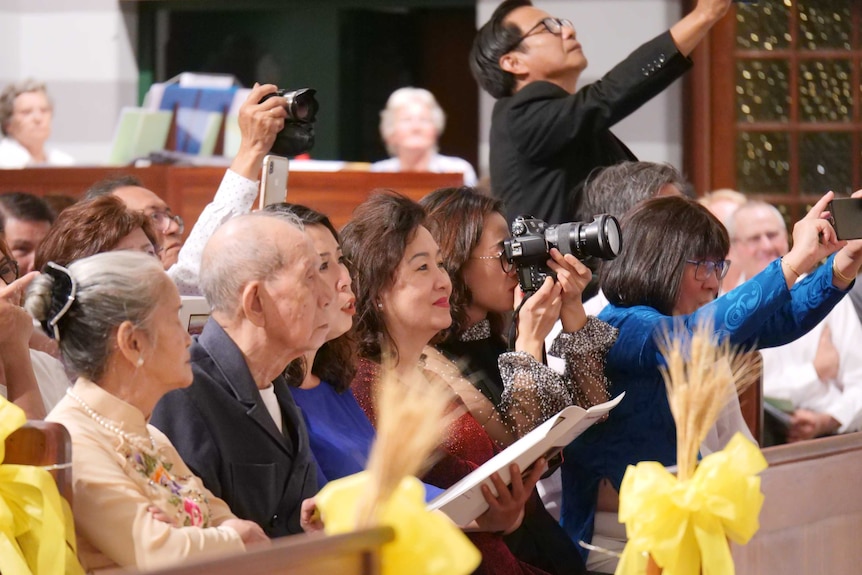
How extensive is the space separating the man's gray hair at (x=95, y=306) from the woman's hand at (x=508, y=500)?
66cm

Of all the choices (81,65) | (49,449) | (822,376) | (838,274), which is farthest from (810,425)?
(81,65)

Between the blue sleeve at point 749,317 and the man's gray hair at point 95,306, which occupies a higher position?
the man's gray hair at point 95,306

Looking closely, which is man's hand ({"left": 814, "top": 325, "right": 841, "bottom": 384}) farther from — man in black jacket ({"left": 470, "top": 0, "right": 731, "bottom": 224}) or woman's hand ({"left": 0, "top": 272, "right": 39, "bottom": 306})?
woman's hand ({"left": 0, "top": 272, "right": 39, "bottom": 306})

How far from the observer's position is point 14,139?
19.5ft

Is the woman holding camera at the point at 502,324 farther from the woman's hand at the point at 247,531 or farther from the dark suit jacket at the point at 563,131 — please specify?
the woman's hand at the point at 247,531

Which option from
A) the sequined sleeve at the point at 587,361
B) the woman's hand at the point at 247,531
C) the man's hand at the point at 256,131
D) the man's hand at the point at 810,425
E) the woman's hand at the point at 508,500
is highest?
the man's hand at the point at 256,131

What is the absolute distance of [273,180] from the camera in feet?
9.18

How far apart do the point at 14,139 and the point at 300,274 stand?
411 centimetres

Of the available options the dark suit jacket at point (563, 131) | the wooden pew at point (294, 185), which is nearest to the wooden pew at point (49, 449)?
the dark suit jacket at point (563, 131)

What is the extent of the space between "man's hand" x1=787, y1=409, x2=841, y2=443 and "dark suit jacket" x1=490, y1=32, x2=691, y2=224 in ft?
3.69

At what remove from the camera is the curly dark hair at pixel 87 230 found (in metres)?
2.73

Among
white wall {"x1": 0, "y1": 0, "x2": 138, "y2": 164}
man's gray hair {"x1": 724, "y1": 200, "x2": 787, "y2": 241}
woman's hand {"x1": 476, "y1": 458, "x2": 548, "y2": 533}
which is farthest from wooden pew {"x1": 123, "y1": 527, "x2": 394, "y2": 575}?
white wall {"x1": 0, "y1": 0, "x2": 138, "y2": 164}

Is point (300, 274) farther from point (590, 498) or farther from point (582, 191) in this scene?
point (582, 191)

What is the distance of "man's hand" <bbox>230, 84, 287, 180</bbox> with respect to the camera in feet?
9.68
